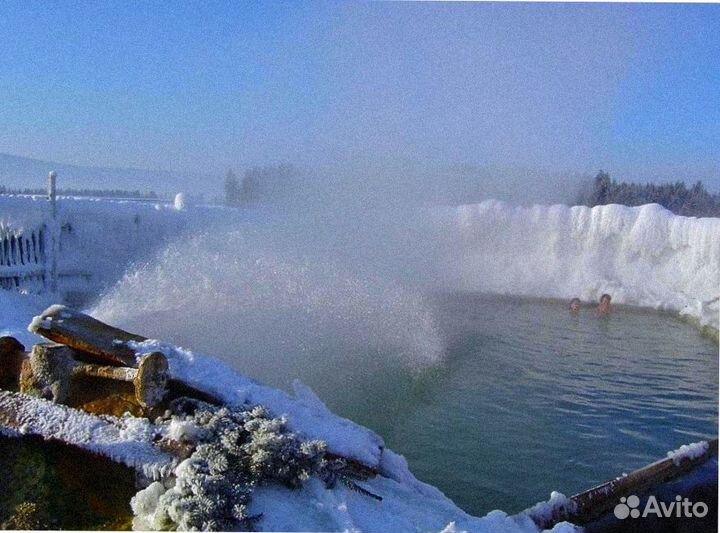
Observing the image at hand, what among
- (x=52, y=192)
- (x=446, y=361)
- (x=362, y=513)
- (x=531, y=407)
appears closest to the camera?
(x=362, y=513)

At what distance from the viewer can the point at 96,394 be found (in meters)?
3.45

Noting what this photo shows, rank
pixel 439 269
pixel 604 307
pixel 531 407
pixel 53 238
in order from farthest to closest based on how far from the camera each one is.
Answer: pixel 439 269 < pixel 604 307 < pixel 53 238 < pixel 531 407

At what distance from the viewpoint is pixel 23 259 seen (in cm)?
888

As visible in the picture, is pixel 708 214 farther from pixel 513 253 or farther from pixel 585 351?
pixel 513 253

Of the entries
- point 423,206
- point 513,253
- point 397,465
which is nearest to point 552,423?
point 397,465

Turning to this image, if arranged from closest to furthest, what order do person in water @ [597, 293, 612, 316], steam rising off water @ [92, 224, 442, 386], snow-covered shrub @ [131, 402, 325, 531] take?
snow-covered shrub @ [131, 402, 325, 531]
steam rising off water @ [92, 224, 442, 386]
person in water @ [597, 293, 612, 316]

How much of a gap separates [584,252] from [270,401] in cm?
1376

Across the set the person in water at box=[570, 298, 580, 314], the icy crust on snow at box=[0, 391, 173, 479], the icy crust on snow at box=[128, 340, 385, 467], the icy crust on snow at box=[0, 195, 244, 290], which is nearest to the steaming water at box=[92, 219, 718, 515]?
the icy crust on snow at box=[0, 195, 244, 290]

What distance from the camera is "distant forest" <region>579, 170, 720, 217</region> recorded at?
9048 mm

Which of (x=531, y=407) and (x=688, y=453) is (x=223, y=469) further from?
(x=531, y=407)

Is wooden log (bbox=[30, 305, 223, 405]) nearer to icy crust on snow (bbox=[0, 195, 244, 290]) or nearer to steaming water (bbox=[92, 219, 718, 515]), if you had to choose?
steaming water (bbox=[92, 219, 718, 515])

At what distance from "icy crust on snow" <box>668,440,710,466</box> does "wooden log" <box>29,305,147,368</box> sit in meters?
3.55

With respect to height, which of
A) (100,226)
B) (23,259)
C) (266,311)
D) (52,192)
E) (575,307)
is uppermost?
(52,192)

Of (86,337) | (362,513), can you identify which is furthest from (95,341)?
(362,513)
